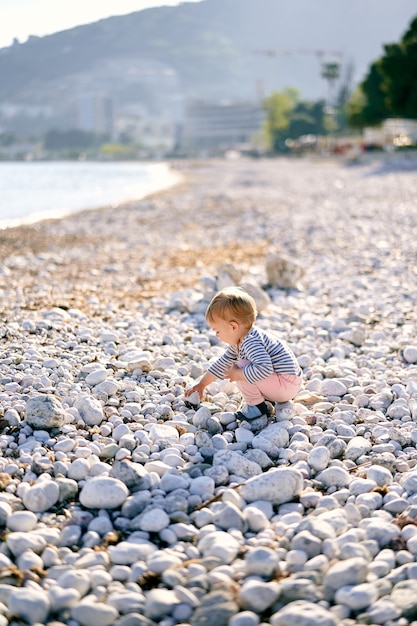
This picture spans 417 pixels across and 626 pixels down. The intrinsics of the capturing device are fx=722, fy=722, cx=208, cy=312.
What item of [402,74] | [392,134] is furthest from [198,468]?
[392,134]

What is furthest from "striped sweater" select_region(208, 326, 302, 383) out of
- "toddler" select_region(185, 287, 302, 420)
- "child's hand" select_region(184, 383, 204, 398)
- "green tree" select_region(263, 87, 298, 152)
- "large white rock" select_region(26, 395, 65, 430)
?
"green tree" select_region(263, 87, 298, 152)

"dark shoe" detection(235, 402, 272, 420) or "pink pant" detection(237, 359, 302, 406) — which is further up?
"pink pant" detection(237, 359, 302, 406)

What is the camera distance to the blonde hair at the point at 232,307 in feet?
12.0

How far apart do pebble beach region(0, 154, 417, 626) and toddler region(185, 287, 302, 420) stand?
12 cm

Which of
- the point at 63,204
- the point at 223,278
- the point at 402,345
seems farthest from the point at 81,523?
the point at 63,204

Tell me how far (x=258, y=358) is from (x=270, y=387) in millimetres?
176

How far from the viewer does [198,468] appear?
10.3 ft

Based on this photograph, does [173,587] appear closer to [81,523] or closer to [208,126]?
[81,523]

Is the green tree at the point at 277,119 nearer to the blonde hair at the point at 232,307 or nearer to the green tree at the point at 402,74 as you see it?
A: the green tree at the point at 402,74

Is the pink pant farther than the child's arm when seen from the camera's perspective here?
No

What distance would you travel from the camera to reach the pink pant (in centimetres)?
376

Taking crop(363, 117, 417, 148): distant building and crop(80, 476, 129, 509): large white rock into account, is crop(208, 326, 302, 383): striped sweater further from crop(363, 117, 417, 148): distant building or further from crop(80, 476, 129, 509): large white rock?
crop(363, 117, 417, 148): distant building

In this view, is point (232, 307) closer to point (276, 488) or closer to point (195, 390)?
point (195, 390)

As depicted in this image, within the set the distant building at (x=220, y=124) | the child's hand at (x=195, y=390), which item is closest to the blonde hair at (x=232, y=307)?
the child's hand at (x=195, y=390)
